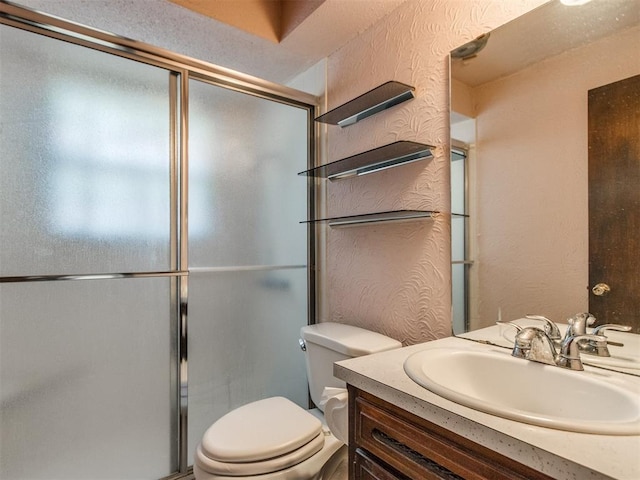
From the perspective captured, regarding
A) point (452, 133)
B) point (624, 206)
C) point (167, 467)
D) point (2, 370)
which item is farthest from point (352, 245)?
point (2, 370)

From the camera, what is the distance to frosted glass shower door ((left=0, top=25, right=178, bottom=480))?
4.12 ft

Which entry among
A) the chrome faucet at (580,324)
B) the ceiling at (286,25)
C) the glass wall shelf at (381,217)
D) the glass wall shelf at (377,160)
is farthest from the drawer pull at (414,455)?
the ceiling at (286,25)

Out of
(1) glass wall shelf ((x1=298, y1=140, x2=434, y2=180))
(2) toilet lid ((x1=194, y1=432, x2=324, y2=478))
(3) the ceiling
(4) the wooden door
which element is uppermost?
(3) the ceiling

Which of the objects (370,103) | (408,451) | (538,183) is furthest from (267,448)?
(370,103)

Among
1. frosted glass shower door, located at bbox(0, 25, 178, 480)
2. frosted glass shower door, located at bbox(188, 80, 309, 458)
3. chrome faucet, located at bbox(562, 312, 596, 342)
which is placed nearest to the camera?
chrome faucet, located at bbox(562, 312, 596, 342)

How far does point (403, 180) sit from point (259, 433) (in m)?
1.10

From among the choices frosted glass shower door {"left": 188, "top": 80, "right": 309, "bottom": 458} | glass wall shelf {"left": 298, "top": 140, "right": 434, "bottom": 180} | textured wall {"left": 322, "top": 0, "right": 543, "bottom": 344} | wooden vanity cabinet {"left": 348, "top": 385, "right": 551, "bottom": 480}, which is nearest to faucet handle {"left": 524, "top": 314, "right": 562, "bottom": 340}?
textured wall {"left": 322, "top": 0, "right": 543, "bottom": 344}

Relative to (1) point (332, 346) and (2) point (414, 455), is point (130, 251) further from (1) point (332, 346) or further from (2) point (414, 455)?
(2) point (414, 455)

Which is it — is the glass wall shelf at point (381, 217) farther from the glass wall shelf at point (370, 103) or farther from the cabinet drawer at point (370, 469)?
the cabinet drawer at point (370, 469)

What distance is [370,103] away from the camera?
157cm

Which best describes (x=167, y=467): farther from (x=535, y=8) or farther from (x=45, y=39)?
(x=535, y=8)

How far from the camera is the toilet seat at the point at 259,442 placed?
1115 millimetres

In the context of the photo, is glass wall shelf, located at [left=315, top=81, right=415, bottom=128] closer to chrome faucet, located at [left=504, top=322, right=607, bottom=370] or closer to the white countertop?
chrome faucet, located at [left=504, top=322, right=607, bottom=370]

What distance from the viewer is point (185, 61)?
156cm
